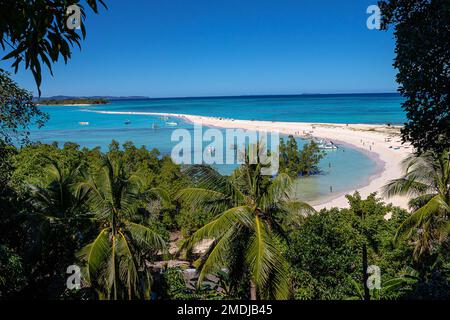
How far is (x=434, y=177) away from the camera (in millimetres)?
10273

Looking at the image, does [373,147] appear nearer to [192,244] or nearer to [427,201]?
[427,201]

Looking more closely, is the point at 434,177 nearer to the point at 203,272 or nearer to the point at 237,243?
the point at 237,243

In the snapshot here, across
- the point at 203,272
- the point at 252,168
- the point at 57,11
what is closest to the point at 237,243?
the point at 203,272

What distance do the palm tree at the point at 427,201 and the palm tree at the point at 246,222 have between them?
4.17 m

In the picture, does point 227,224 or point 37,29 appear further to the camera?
point 227,224

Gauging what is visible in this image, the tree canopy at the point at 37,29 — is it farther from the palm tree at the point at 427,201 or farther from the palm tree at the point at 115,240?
the palm tree at the point at 427,201

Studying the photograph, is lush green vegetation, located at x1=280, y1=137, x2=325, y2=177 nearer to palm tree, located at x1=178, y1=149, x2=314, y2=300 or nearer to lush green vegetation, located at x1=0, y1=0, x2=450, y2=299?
lush green vegetation, located at x1=0, y1=0, x2=450, y2=299

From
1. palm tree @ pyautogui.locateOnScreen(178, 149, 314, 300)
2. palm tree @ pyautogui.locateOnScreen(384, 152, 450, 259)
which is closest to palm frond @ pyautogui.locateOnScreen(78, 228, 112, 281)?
palm tree @ pyautogui.locateOnScreen(178, 149, 314, 300)

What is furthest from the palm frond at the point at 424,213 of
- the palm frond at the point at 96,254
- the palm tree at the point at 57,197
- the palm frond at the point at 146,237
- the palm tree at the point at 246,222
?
the palm tree at the point at 57,197

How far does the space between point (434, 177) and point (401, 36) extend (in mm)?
7227

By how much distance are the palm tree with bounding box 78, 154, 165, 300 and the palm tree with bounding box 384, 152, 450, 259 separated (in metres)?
7.32

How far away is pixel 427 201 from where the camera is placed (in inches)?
421

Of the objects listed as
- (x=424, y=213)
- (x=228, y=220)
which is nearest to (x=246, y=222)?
(x=228, y=220)

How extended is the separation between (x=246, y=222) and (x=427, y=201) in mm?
6736
